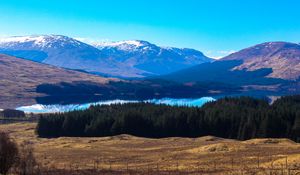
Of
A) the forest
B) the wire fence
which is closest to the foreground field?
the wire fence

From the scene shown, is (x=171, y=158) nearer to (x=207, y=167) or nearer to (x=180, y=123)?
(x=207, y=167)

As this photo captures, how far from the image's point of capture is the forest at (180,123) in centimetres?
12531

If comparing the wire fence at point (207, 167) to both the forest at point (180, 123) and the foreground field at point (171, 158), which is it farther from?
the forest at point (180, 123)

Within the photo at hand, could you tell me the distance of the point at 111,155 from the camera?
281 feet

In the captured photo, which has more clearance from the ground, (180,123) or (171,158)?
(180,123)

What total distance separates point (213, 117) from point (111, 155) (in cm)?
5715

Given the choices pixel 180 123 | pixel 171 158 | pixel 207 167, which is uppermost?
pixel 207 167

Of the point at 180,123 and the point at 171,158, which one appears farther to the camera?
the point at 180,123

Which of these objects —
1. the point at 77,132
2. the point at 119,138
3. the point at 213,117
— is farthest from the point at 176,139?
the point at 77,132

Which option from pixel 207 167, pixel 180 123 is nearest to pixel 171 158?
pixel 207 167

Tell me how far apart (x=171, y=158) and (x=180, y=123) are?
63.8 m

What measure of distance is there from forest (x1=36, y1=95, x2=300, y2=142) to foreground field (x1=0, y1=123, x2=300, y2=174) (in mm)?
21195

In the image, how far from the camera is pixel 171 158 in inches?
2965

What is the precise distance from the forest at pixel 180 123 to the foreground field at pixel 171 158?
21195 mm
